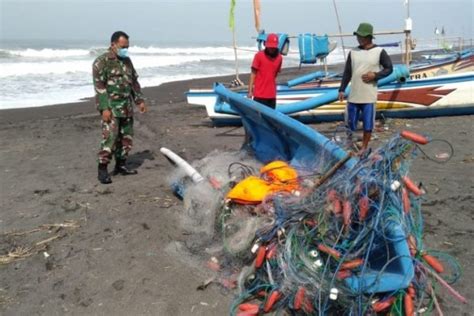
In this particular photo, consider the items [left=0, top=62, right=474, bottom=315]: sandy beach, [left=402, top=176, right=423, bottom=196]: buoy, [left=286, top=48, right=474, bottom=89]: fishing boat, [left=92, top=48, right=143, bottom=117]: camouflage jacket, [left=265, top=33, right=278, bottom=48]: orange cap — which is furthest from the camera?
[left=286, top=48, right=474, bottom=89]: fishing boat

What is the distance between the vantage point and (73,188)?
584 centimetres

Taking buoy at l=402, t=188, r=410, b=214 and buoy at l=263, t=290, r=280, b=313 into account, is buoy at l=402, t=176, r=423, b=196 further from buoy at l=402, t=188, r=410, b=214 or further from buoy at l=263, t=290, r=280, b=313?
buoy at l=263, t=290, r=280, b=313

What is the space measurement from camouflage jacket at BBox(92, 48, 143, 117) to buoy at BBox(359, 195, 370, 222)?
369 centimetres

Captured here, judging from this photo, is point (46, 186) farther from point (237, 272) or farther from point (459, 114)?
point (459, 114)

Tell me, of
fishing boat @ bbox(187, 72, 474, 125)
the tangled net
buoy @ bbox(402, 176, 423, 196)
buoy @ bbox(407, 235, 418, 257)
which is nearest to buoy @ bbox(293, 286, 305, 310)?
the tangled net

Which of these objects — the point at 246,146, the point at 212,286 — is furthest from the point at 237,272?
the point at 246,146

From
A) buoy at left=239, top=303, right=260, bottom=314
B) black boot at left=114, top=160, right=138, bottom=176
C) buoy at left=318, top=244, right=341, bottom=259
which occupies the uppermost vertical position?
buoy at left=318, top=244, right=341, bottom=259

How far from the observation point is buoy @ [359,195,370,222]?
2.95 m

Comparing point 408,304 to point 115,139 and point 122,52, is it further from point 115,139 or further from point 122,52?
point 122,52

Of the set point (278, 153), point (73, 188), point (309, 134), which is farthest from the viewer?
point (73, 188)

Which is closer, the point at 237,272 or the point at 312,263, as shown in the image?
the point at 312,263

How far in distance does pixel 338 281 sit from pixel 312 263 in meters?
0.21

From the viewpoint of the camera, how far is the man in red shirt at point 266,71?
6.68 m

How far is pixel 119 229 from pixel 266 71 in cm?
332
